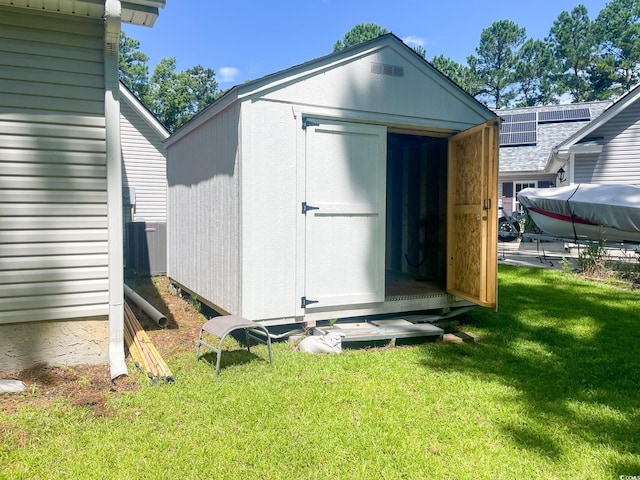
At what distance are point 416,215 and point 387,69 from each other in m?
2.78

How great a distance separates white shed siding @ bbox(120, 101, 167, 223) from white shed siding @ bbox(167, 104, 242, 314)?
6.20m

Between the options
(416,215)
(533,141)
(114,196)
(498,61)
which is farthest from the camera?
(498,61)

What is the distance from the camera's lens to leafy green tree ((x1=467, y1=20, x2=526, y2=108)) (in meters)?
40.3

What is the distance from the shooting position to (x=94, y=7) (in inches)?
141

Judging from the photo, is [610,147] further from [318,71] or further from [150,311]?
[150,311]

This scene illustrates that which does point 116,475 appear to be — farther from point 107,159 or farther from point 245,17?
point 245,17

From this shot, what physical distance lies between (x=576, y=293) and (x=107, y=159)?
7.33m

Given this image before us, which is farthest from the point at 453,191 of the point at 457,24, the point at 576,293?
the point at 457,24

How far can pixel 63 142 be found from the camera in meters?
3.76

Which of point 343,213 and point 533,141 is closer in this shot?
point 343,213

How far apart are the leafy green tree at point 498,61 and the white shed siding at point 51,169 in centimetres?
4236

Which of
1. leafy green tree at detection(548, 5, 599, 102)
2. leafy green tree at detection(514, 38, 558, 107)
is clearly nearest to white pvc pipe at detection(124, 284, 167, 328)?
leafy green tree at detection(548, 5, 599, 102)

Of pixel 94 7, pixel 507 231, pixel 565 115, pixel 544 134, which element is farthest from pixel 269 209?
pixel 565 115

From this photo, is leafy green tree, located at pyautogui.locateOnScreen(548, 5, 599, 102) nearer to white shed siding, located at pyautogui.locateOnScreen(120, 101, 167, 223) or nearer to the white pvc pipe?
white shed siding, located at pyautogui.locateOnScreen(120, 101, 167, 223)
